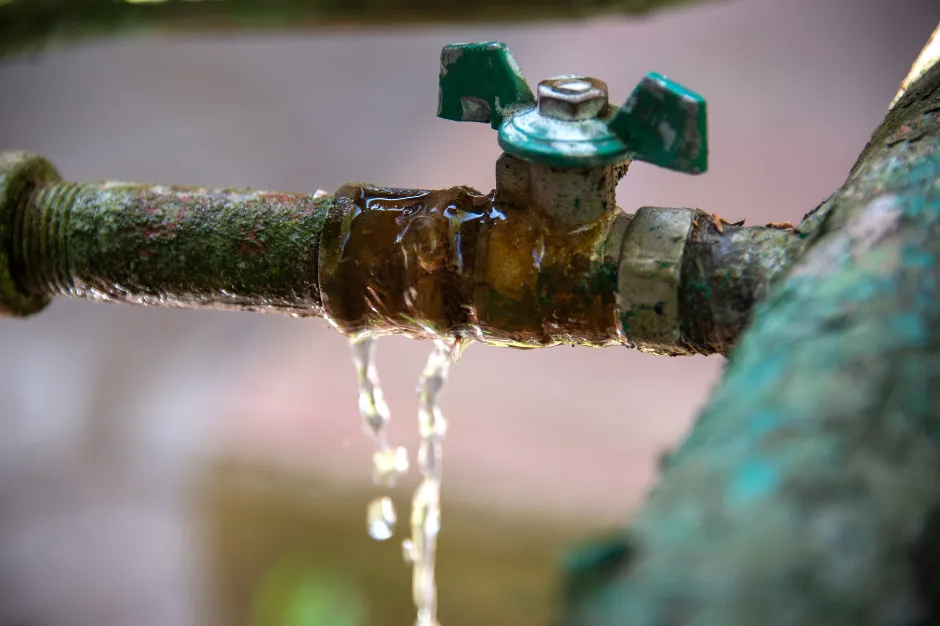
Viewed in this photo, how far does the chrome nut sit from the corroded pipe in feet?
0.15

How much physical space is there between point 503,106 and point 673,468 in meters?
0.46

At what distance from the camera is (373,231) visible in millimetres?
765

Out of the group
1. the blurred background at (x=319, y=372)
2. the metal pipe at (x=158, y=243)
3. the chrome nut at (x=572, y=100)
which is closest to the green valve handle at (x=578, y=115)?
the chrome nut at (x=572, y=100)

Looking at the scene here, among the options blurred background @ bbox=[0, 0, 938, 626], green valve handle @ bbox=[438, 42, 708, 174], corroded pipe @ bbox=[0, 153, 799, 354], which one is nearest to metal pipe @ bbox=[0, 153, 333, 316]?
corroded pipe @ bbox=[0, 153, 799, 354]

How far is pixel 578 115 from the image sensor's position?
2.29 ft

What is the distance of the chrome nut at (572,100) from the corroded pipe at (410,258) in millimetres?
46

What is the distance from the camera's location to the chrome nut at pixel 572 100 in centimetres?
69

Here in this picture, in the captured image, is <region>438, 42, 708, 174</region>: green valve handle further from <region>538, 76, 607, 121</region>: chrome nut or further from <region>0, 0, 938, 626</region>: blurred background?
<region>0, 0, 938, 626</region>: blurred background

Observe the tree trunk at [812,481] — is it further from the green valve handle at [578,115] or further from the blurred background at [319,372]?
the blurred background at [319,372]

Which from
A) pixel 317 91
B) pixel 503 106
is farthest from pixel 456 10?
pixel 317 91

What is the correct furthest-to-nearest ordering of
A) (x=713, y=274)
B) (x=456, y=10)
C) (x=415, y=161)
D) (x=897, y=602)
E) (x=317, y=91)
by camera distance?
(x=317, y=91) < (x=415, y=161) < (x=456, y=10) < (x=713, y=274) < (x=897, y=602)

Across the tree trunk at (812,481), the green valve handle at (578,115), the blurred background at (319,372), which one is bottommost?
the blurred background at (319,372)

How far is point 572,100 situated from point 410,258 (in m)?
0.18

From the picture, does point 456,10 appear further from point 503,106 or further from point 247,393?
point 247,393
